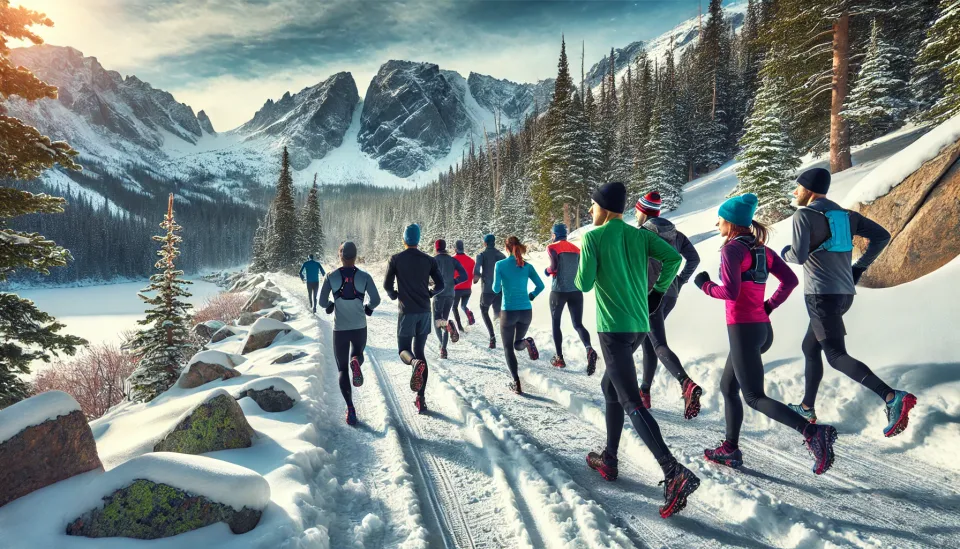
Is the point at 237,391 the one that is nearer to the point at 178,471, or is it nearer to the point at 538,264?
the point at 178,471

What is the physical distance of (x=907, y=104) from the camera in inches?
767

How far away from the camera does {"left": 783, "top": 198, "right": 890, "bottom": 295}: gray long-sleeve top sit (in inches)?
156

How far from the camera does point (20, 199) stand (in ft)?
19.8

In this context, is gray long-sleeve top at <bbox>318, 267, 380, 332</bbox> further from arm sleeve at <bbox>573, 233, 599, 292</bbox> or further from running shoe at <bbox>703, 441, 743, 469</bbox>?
running shoe at <bbox>703, 441, 743, 469</bbox>

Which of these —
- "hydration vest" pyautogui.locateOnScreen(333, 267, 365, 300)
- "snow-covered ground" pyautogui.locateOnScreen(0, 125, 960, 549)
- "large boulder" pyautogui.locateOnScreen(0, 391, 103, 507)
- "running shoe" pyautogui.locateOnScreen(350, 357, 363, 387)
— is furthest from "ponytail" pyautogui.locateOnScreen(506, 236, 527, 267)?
"large boulder" pyautogui.locateOnScreen(0, 391, 103, 507)

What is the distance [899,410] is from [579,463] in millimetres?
2687

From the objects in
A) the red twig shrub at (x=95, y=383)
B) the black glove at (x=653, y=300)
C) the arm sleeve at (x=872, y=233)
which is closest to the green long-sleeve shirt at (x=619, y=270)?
the black glove at (x=653, y=300)

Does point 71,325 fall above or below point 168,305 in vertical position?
below

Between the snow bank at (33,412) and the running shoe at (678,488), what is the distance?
4.65 metres

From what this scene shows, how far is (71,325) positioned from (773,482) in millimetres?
41832

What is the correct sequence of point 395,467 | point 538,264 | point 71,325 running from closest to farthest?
point 395,467 < point 538,264 < point 71,325

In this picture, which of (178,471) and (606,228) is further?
(606,228)

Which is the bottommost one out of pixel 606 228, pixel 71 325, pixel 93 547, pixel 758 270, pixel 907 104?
pixel 71 325

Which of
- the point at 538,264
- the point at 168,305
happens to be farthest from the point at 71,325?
the point at 538,264
